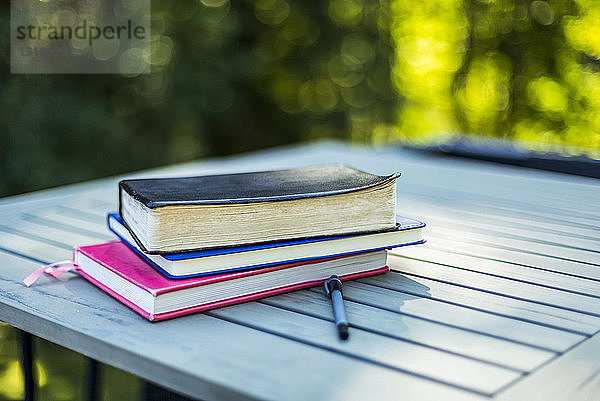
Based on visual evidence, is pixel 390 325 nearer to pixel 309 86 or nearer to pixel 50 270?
pixel 50 270

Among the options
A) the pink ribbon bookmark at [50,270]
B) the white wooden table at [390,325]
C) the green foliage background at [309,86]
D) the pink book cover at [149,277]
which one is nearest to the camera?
the white wooden table at [390,325]

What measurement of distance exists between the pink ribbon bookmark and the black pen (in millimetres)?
329

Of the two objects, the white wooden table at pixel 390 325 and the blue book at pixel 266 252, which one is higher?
the blue book at pixel 266 252

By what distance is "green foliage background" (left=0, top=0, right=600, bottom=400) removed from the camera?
143 inches

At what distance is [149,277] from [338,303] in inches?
8.2

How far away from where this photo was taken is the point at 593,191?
1.61 meters

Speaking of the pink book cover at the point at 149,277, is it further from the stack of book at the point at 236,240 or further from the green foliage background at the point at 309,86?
the green foliage background at the point at 309,86

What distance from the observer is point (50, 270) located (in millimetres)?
915

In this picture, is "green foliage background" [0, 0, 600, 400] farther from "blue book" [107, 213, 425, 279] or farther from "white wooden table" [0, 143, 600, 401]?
"blue book" [107, 213, 425, 279]

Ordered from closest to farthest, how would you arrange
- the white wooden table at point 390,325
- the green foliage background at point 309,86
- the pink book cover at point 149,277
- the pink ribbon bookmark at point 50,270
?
the white wooden table at point 390,325 < the pink book cover at point 149,277 < the pink ribbon bookmark at point 50,270 < the green foliage background at point 309,86

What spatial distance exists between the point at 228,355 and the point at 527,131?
426 cm

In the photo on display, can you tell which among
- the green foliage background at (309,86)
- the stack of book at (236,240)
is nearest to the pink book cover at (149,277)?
the stack of book at (236,240)

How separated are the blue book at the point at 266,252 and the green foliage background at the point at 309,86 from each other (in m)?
2.86

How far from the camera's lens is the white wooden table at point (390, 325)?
627 mm
